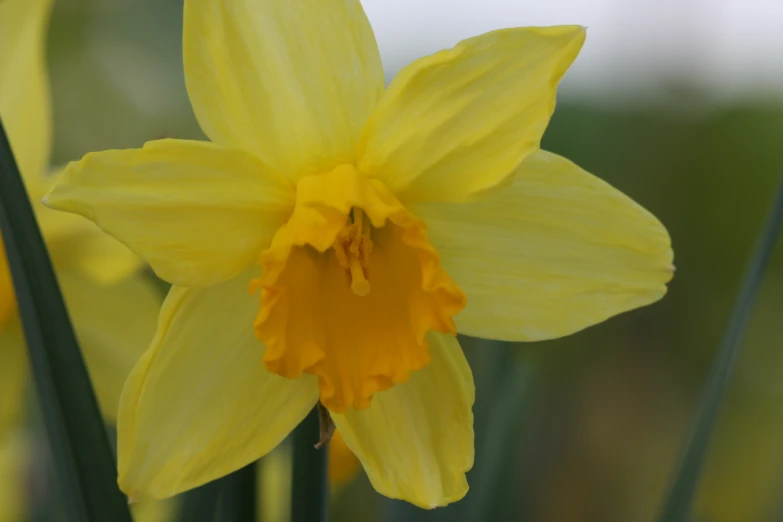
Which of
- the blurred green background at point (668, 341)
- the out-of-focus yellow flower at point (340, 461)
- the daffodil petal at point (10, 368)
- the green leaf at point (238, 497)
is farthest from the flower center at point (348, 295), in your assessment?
the blurred green background at point (668, 341)

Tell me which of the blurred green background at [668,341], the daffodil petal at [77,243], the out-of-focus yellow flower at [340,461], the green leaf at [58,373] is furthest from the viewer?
the blurred green background at [668,341]

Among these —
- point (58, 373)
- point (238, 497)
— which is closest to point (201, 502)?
point (238, 497)

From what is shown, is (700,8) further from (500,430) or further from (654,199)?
(500,430)

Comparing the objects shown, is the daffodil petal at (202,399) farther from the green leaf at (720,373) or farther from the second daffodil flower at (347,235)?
the green leaf at (720,373)

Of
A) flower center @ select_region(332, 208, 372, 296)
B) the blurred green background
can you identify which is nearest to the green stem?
flower center @ select_region(332, 208, 372, 296)

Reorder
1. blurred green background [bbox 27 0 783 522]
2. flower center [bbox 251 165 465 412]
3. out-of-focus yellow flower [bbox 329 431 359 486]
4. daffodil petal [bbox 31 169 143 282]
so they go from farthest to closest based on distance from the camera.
→ blurred green background [bbox 27 0 783 522] → out-of-focus yellow flower [bbox 329 431 359 486] → daffodil petal [bbox 31 169 143 282] → flower center [bbox 251 165 465 412]

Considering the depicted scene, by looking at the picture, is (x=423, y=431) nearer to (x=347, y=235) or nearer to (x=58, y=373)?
(x=347, y=235)

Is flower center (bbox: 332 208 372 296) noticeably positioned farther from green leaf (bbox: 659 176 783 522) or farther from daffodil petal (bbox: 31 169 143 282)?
green leaf (bbox: 659 176 783 522)
